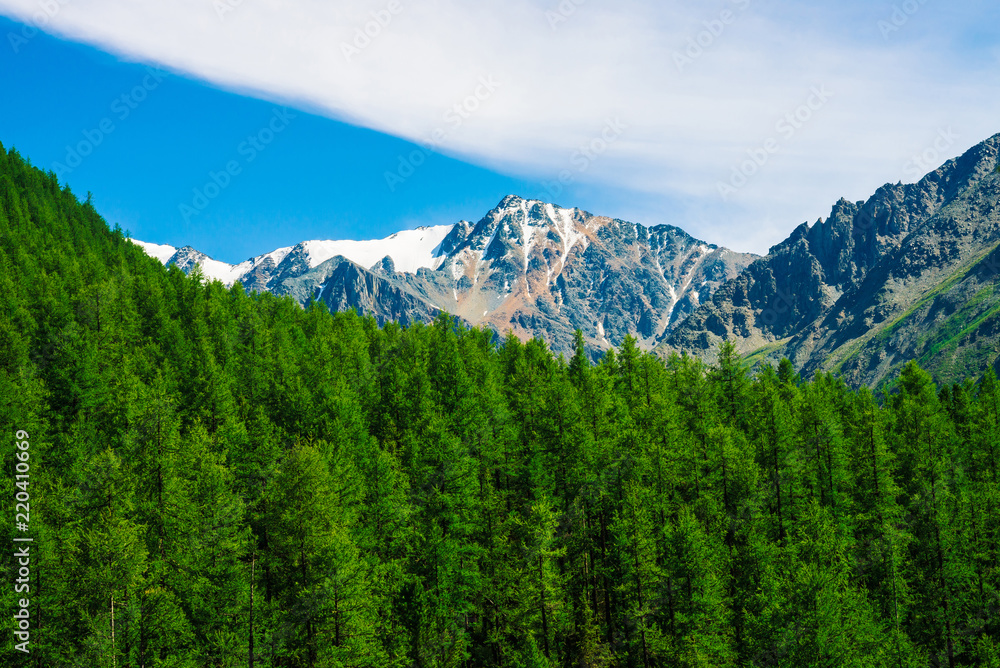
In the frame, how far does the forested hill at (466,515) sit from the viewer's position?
34.1m

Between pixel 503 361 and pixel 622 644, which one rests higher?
pixel 503 361

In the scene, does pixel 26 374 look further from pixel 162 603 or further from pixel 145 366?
pixel 162 603

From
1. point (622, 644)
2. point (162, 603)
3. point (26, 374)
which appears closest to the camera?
point (162, 603)

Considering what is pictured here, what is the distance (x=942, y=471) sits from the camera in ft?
172

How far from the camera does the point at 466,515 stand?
44094 millimetres

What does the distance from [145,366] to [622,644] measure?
158 feet

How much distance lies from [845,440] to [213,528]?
165 feet

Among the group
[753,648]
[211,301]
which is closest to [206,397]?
[211,301]

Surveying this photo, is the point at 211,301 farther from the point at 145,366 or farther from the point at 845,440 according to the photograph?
the point at 845,440

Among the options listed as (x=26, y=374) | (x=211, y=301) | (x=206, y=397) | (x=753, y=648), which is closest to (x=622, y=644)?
(x=753, y=648)

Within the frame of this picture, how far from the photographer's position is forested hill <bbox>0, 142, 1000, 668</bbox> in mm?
34125

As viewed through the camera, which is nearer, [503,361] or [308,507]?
[308,507]

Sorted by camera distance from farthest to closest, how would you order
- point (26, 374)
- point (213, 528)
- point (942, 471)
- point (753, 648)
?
1. point (942, 471)
2. point (26, 374)
3. point (753, 648)
4. point (213, 528)

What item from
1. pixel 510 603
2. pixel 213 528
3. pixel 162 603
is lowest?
pixel 510 603
